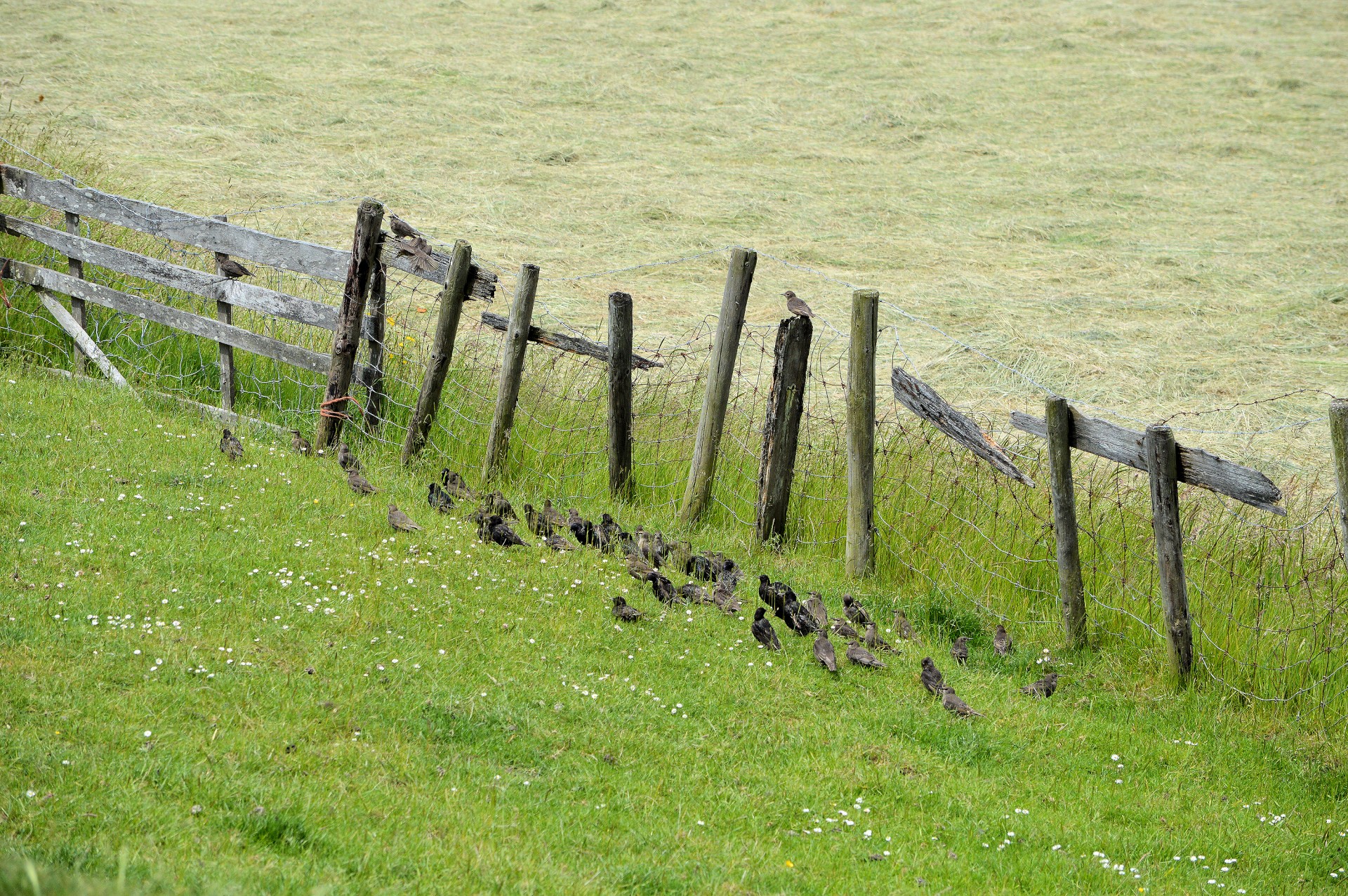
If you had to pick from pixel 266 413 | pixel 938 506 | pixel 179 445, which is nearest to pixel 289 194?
pixel 266 413

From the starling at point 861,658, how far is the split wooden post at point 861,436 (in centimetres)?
150

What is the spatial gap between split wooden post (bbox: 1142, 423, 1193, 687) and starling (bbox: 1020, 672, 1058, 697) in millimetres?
714

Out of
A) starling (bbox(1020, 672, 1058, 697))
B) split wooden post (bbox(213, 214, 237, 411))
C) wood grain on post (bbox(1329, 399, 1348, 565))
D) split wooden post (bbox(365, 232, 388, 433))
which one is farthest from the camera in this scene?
split wooden post (bbox(213, 214, 237, 411))

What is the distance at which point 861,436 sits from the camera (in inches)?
305

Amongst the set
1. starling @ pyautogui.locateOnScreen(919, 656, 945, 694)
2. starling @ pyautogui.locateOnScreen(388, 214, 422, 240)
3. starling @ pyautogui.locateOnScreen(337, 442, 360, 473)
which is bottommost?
starling @ pyautogui.locateOnScreen(919, 656, 945, 694)

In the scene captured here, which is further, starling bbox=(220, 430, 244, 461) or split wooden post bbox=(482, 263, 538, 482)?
split wooden post bbox=(482, 263, 538, 482)

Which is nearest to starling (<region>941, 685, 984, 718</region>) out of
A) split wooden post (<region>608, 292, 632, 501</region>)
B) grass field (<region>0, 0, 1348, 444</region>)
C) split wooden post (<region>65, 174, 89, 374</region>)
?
split wooden post (<region>608, 292, 632, 501</region>)

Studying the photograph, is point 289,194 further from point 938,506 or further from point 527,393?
point 938,506

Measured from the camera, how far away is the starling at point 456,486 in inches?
321

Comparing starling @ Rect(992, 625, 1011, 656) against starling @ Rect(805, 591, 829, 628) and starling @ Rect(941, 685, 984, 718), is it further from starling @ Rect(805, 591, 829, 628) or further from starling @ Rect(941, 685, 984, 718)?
starling @ Rect(805, 591, 829, 628)

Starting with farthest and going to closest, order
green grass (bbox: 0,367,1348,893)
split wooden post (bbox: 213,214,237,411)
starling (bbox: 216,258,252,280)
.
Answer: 1. split wooden post (bbox: 213,214,237,411)
2. starling (bbox: 216,258,252,280)
3. green grass (bbox: 0,367,1348,893)

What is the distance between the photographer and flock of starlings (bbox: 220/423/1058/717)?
6.40 meters

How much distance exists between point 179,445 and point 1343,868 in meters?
7.72

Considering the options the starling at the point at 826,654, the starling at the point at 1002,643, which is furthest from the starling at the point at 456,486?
the starling at the point at 1002,643
